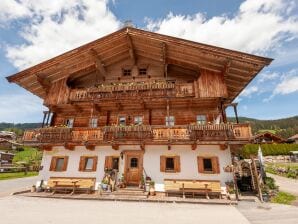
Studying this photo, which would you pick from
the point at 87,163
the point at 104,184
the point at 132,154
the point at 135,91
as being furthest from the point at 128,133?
the point at 87,163

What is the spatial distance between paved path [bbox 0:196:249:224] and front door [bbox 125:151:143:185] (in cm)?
406

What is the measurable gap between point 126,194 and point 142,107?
7025 millimetres

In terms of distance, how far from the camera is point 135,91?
17016mm

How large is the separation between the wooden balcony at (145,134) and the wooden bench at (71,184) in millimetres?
2848

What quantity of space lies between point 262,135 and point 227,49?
40460 mm

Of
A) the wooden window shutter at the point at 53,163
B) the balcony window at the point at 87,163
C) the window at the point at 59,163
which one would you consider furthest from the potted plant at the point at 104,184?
the wooden window shutter at the point at 53,163

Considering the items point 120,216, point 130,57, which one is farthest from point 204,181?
point 130,57

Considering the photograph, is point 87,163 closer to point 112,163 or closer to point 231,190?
point 112,163

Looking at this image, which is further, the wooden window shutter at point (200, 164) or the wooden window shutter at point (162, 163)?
the wooden window shutter at point (162, 163)

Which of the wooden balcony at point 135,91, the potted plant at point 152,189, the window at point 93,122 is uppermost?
the wooden balcony at point 135,91

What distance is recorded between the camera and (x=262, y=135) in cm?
4859

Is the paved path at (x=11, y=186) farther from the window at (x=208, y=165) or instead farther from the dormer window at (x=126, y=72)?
the window at (x=208, y=165)

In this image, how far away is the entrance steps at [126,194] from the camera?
1343 centimetres

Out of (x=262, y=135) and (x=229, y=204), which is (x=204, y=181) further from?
(x=262, y=135)
